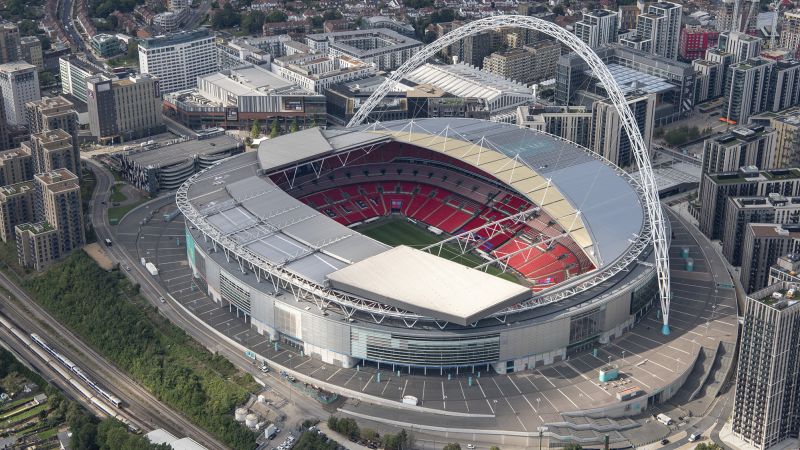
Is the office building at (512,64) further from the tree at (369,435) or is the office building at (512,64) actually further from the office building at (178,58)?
the tree at (369,435)

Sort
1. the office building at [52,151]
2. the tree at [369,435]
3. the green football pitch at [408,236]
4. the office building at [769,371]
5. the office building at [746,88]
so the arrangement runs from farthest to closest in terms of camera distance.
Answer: the office building at [746,88], the office building at [52,151], the green football pitch at [408,236], the tree at [369,435], the office building at [769,371]

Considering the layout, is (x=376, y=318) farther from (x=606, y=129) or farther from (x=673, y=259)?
(x=606, y=129)

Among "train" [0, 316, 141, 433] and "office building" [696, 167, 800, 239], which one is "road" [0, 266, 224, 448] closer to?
"train" [0, 316, 141, 433]

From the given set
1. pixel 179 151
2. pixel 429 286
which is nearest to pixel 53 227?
pixel 179 151

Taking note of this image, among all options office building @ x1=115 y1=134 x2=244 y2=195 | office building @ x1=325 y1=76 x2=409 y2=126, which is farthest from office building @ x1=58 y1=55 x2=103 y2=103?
office building @ x1=325 y1=76 x2=409 y2=126

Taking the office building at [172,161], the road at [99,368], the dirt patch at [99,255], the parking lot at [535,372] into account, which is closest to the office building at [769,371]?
the parking lot at [535,372]

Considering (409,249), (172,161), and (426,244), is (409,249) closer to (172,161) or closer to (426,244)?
(426,244)
